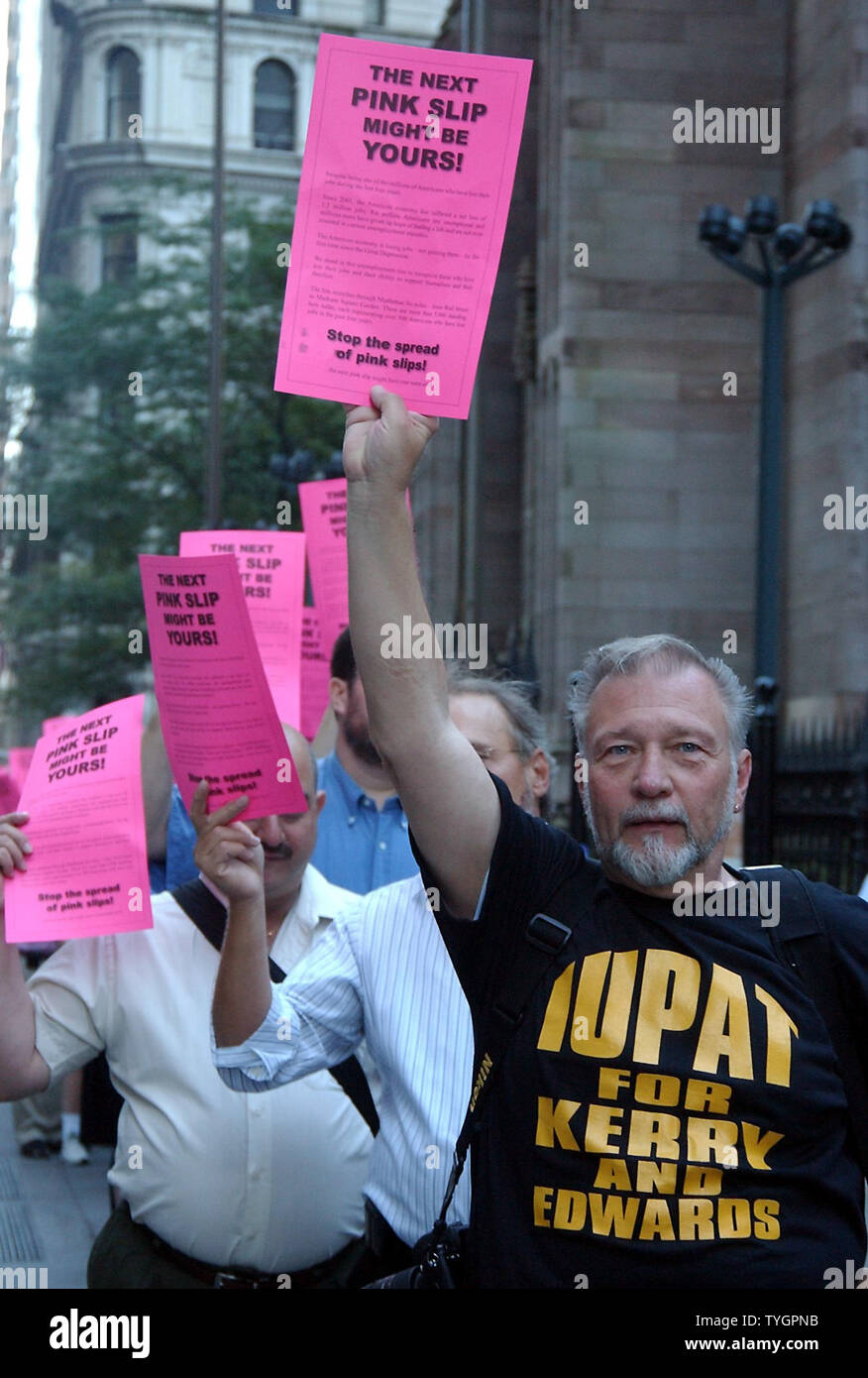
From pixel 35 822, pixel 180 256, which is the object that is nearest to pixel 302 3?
pixel 180 256

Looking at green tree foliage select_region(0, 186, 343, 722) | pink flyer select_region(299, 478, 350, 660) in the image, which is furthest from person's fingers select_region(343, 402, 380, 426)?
green tree foliage select_region(0, 186, 343, 722)

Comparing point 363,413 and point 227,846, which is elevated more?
point 363,413

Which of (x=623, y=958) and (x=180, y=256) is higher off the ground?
(x=180, y=256)

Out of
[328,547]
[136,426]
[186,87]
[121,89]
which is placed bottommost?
[328,547]

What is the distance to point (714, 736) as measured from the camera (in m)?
2.76

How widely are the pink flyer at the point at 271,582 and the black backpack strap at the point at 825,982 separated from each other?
2.65 m

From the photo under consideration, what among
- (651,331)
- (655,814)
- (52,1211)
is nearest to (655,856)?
(655,814)

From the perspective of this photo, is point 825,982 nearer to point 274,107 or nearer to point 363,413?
point 363,413

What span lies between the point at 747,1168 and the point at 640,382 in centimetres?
1814

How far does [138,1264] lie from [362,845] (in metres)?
1.97

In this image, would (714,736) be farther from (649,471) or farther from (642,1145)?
(649,471)

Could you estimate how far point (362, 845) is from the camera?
558cm

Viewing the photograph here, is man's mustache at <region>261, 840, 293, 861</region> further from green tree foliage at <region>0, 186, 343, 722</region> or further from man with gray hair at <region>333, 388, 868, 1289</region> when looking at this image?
green tree foliage at <region>0, 186, 343, 722</region>

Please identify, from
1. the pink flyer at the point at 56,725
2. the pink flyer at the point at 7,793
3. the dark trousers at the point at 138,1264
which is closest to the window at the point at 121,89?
the pink flyer at the point at 7,793
